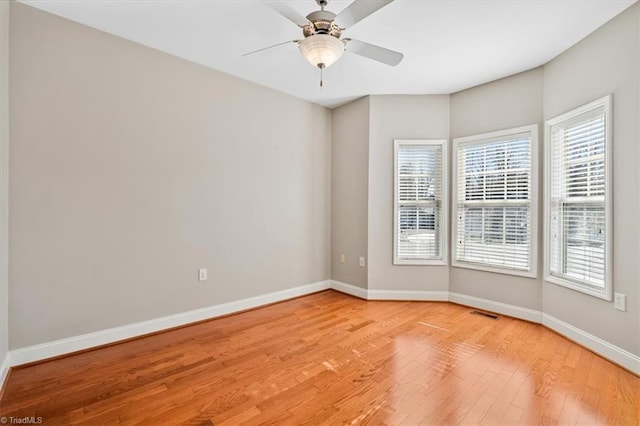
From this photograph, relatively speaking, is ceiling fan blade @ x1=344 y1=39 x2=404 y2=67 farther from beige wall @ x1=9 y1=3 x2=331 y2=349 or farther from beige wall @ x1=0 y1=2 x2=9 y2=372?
beige wall @ x1=0 y1=2 x2=9 y2=372

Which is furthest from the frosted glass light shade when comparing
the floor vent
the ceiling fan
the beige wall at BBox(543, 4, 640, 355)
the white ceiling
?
the floor vent

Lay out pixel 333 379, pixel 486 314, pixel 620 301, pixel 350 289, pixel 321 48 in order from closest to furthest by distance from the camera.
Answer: pixel 321 48, pixel 333 379, pixel 620 301, pixel 486 314, pixel 350 289

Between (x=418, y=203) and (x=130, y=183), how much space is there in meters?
3.29

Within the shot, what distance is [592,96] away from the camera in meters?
2.61

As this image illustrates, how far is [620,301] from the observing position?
93.3 inches

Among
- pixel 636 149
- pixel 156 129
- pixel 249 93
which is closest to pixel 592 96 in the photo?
pixel 636 149

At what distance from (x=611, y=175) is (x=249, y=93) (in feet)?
12.0

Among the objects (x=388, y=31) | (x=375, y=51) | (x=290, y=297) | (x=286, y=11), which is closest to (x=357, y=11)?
(x=375, y=51)

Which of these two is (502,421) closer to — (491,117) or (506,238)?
(506,238)

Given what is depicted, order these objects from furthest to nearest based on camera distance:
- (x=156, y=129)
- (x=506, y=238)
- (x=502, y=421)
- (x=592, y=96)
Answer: (x=506, y=238) → (x=156, y=129) → (x=592, y=96) → (x=502, y=421)

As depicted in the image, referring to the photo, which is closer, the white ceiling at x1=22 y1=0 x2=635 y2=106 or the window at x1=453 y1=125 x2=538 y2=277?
the white ceiling at x1=22 y1=0 x2=635 y2=106

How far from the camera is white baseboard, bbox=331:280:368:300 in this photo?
4.06m

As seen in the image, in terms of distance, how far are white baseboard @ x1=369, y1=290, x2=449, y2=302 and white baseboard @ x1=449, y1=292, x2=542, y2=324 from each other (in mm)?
123

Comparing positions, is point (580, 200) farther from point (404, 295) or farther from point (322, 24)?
point (322, 24)
